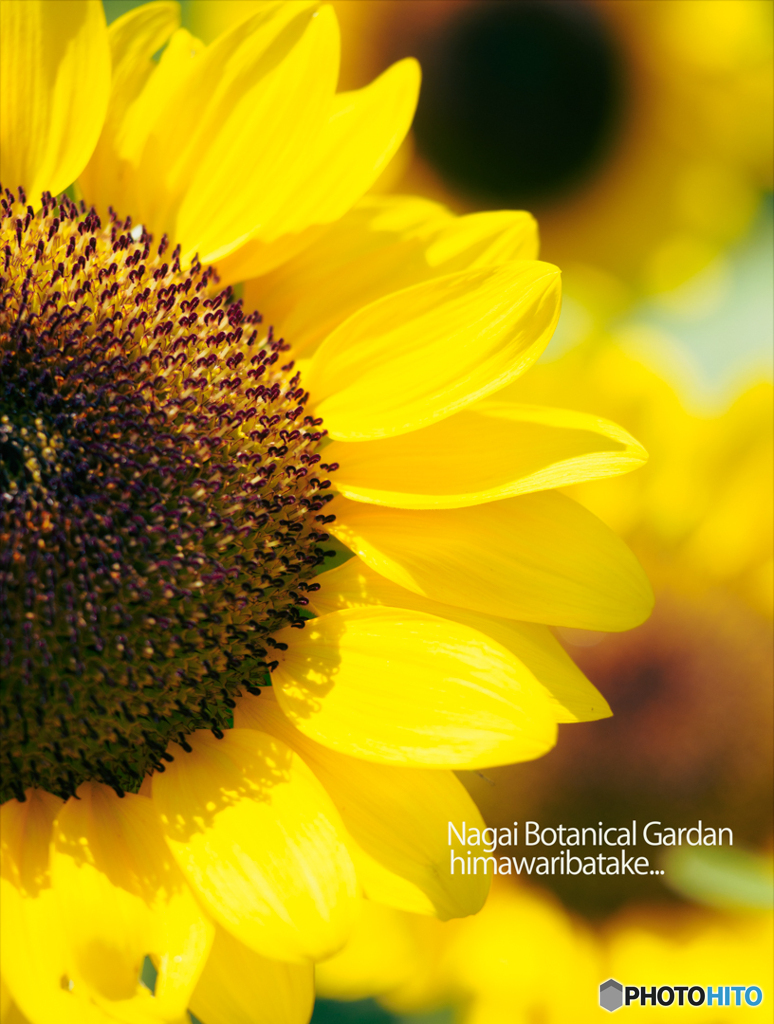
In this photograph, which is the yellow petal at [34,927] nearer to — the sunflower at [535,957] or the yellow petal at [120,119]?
the sunflower at [535,957]

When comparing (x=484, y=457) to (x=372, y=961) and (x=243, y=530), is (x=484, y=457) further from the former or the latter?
(x=372, y=961)

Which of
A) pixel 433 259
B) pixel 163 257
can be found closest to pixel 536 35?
pixel 433 259

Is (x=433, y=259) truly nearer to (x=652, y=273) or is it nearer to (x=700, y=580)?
(x=700, y=580)

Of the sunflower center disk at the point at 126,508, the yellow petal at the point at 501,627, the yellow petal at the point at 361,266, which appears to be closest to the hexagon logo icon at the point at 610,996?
the yellow petal at the point at 501,627

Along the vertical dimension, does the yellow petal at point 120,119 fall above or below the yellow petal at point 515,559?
above

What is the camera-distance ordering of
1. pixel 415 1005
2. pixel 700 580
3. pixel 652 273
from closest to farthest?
pixel 415 1005, pixel 700 580, pixel 652 273

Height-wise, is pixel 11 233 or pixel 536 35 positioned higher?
pixel 536 35

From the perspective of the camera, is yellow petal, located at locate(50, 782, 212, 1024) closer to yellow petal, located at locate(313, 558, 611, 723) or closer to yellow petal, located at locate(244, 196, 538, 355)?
yellow petal, located at locate(313, 558, 611, 723)
